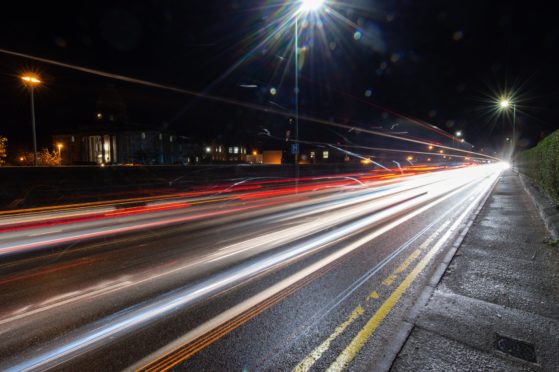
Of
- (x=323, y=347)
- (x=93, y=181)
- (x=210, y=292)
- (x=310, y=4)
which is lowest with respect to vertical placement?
(x=210, y=292)

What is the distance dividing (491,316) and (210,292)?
4045 mm

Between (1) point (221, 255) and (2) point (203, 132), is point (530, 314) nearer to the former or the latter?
(1) point (221, 255)

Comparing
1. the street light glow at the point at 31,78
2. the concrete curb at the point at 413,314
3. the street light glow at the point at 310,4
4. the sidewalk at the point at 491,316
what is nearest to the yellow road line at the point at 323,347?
the concrete curb at the point at 413,314

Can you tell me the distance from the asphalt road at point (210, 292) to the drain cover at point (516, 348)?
1.04 m

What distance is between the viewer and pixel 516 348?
303cm

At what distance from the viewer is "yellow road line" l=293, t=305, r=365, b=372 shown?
2790 mm

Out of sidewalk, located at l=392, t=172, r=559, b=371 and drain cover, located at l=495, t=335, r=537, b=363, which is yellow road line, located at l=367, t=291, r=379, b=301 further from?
drain cover, located at l=495, t=335, r=537, b=363

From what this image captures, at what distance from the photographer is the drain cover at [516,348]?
114 inches

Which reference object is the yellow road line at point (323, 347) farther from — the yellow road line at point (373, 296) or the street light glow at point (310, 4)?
the street light glow at point (310, 4)

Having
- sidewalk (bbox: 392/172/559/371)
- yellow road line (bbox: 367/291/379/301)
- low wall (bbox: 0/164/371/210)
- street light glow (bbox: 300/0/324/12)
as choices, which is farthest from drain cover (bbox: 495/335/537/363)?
low wall (bbox: 0/164/371/210)

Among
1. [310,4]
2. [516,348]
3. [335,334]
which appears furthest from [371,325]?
[310,4]

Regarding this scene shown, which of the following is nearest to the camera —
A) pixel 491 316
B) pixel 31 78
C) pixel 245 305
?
pixel 491 316

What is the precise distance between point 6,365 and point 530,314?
20.8 ft

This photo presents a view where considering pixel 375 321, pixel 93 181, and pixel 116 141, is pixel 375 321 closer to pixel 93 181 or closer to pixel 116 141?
pixel 93 181
